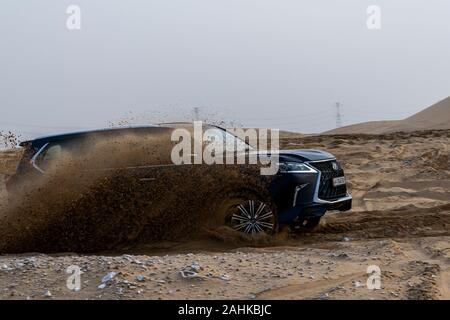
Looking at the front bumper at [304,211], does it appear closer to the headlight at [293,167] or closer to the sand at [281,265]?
the sand at [281,265]

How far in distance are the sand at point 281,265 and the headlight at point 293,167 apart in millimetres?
879

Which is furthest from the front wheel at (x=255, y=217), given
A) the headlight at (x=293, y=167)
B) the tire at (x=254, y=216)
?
the headlight at (x=293, y=167)

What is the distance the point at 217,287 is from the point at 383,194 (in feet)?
25.6

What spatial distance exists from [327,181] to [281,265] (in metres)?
2.53

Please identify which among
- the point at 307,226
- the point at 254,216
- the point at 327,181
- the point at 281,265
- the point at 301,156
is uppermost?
the point at 301,156

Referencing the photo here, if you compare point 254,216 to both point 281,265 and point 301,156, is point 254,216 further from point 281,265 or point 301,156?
point 281,265

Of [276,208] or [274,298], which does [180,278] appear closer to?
[274,298]

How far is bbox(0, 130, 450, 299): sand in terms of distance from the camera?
4996mm

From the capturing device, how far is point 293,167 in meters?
7.94

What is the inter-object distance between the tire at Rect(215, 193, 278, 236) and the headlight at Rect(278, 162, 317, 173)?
464 millimetres

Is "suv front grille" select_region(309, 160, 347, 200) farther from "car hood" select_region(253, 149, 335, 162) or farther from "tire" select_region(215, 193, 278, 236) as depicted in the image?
"tire" select_region(215, 193, 278, 236)

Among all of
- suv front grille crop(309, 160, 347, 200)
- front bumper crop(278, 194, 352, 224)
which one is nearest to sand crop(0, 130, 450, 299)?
front bumper crop(278, 194, 352, 224)

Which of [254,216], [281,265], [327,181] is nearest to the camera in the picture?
[281,265]

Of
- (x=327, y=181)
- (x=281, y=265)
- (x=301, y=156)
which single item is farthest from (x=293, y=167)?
(x=281, y=265)
